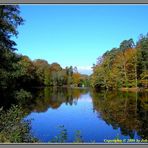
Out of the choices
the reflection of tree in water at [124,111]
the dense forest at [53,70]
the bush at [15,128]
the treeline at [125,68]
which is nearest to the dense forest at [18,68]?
the dense forest at [53,70]

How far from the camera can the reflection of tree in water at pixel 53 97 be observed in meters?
6.12

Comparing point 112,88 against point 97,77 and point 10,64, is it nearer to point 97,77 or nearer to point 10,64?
point 97,77

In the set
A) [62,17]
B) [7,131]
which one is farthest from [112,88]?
[7,131]

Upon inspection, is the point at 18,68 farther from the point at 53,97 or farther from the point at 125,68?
the point at 53,97

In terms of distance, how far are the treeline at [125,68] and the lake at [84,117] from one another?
24 centimetres

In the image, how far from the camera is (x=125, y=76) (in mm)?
6992

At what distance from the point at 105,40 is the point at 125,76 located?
187 cm

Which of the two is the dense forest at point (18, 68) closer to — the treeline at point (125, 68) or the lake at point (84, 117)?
the lake at point (84, 117)

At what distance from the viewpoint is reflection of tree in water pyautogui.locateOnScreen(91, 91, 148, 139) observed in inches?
265

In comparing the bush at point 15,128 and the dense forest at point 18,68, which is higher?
the dense forest at point 18,68

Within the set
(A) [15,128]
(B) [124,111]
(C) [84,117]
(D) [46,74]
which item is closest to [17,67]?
(D) [46,74]

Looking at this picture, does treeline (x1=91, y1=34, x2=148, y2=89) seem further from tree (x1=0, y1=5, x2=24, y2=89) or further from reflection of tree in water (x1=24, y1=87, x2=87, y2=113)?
tree (x1=0, y1=5, x2=24, y2=89)

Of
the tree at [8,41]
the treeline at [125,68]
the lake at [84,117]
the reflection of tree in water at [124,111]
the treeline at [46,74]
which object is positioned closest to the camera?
the treeline at [46,74]

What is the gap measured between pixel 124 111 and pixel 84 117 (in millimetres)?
2142
